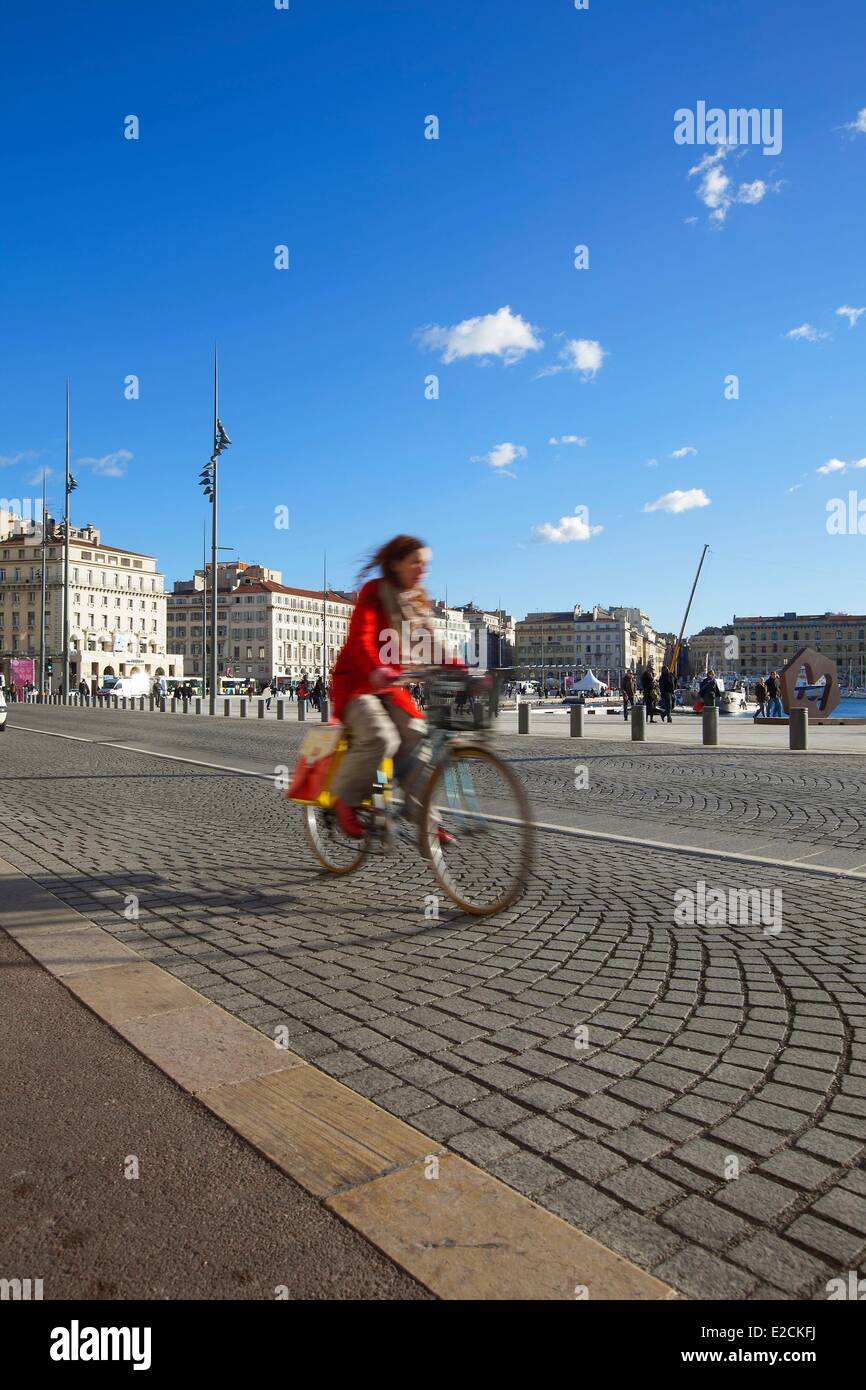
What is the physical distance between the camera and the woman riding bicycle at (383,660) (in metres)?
4.65

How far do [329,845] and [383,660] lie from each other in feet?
4.97

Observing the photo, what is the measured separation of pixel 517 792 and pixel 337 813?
43.1 inches

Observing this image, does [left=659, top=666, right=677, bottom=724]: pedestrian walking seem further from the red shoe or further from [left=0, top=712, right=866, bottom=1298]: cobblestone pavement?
the red shoe

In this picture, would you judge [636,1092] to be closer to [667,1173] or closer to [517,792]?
[667,1173]

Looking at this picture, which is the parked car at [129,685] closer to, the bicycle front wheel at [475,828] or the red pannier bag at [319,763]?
the red pannier bag at [319,763]

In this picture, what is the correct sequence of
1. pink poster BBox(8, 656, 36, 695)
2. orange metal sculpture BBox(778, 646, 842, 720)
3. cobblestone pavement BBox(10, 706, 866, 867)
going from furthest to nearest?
pink poster BBox(8, 656, 36, 695)
orange metal sculpture BBox(778, 646, 842, 720)
cobblestone pavement BBox(10, 706, 866, 867)

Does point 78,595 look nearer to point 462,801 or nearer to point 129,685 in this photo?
point 129,685

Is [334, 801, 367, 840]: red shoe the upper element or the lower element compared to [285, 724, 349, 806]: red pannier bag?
lower

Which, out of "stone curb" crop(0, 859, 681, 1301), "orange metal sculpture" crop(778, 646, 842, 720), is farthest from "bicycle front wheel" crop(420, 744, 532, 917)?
"orange metal sculpture" crop(778, 646, 842, 720)

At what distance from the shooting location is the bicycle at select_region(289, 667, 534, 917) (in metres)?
4.52

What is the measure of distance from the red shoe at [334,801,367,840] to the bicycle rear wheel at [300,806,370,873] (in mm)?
310

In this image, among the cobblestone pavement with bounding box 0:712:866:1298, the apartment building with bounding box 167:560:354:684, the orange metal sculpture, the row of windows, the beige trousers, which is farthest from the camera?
the apartment building with bounding box 167:560:354:684

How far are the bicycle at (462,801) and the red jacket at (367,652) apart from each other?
0.13m
